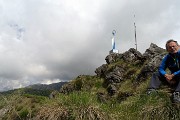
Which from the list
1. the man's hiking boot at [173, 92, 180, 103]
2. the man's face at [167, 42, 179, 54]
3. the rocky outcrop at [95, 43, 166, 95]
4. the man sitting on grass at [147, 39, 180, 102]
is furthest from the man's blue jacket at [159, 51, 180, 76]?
the rocky outcrop at [95, 43, 166, 95]

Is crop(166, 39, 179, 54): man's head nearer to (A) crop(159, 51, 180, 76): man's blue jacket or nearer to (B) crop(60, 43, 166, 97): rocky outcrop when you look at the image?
(A) crop(159, 51, 180, 76): man's blue jacket

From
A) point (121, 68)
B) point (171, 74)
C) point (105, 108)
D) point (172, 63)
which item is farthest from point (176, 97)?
point (121, 68)

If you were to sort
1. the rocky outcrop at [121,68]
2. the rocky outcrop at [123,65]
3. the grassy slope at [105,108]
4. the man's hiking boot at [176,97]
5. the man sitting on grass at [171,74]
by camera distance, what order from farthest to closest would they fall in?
the rocky outcrop at [123,65] < the rocky outcrop at [121,68] < the man sitting on grass at [171,74] < the grassy slope at [105,108] < the man's hiking boot at [176,97]

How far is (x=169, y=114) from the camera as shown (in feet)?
27.7

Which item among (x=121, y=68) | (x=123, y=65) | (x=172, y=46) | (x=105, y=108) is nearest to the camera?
(x=172, y=46)

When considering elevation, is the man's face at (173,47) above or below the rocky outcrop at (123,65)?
below

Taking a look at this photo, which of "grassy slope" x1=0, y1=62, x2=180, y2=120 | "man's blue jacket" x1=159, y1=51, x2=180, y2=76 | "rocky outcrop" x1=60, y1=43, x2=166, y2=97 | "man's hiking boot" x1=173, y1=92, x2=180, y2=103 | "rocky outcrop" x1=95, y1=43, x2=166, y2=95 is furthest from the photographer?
"rocky outcrop" x1=95, y1=43, x2=166, y2=95

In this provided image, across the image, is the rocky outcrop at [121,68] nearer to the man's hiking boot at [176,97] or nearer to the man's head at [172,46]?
the man's head at [172,46]

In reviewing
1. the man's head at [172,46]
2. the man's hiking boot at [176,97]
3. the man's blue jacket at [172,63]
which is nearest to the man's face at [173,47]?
the man's head at [172,46]

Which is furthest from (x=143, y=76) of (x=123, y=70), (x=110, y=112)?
(x=110, y=112)

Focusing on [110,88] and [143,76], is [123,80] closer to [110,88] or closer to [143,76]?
[110,88]

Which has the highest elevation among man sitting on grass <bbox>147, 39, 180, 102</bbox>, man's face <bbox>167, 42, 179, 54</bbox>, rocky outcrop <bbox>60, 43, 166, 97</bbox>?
rocky outcrop <bbox>60, 43, 166, 97</bbox>

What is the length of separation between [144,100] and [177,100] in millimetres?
1107

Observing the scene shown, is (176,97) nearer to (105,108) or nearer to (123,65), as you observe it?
(105,108)
